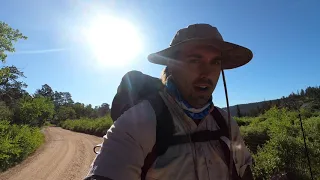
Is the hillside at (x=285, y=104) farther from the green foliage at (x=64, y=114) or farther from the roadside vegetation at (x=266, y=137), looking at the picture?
the green foliage at (x=64, y=114)

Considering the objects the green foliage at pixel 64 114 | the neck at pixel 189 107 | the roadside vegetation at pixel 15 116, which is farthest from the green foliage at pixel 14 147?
the green foliage at pixel 64 114

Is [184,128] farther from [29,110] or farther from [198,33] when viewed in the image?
[29,110]

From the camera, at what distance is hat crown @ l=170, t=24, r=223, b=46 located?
143 cm

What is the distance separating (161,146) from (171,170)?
0.43 feet

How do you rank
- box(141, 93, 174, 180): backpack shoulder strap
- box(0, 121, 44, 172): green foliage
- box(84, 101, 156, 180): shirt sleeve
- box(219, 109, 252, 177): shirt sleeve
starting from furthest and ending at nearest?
box(0, 121, 44, 172): green foliage
box(219, 109, 252, 177): shirt sleeve
box(141, 93, 174, 180): backpack shoulder strap
box(84, 101, 156, 180): shirt sleeve

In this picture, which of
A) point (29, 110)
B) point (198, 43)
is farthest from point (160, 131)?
point (29, 110)

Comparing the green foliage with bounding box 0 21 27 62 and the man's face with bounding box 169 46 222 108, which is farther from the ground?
the green foliage with bounding box 0 21 27 62

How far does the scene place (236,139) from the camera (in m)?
1.55

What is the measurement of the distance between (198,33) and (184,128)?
57cm

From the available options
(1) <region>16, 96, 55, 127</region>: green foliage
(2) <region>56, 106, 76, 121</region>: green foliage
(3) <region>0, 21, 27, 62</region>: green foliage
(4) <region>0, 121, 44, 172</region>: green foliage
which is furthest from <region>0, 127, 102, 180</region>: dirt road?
(2) <region>56, 106, 76, 121</region>: green foliage

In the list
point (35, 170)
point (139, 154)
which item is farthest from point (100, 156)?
point (35, 170)

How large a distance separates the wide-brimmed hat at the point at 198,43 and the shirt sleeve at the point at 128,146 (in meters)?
0.50

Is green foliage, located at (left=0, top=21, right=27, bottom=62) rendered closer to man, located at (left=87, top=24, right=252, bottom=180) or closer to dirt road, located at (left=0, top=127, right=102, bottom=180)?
dirt road, located at (left=0, top=127, right=102, bottom=180)

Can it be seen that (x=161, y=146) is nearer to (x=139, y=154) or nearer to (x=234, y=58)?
(x=139, y=154)
